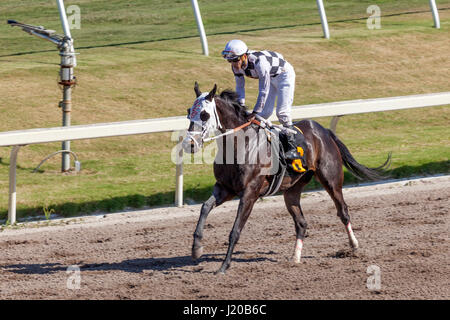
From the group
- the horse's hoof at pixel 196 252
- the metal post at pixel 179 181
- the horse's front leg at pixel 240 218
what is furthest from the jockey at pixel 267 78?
the metal post at pixel 179 181

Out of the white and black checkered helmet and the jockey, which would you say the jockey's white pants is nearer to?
the jockey

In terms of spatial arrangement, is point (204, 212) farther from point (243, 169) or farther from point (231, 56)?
point (231, 56)

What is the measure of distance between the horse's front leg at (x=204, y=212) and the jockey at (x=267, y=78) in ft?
2.07

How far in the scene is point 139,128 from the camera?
851cm

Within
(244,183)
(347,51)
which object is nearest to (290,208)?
(244,183)

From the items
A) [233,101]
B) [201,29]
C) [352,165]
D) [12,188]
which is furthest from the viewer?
[201,29]

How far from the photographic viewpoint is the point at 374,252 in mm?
6621

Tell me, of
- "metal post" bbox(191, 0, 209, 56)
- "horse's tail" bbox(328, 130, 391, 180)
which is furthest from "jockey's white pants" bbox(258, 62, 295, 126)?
"metal post" bbox(191, 0, 209, 56)

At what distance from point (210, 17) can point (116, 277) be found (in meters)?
12.7

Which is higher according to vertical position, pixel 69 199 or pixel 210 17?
pixel 210 17

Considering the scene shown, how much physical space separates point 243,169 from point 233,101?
55 centimetres

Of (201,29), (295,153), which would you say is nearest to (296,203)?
(295,153)
